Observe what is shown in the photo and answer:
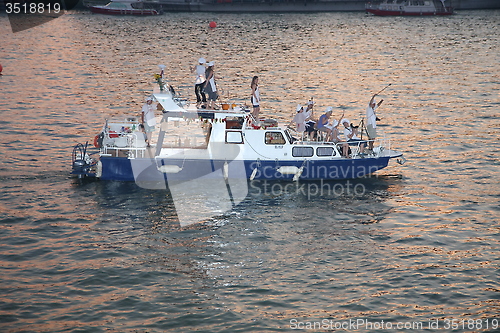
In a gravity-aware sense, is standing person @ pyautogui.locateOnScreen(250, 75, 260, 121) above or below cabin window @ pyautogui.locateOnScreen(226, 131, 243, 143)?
above

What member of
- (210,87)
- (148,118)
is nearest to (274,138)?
(210,87)

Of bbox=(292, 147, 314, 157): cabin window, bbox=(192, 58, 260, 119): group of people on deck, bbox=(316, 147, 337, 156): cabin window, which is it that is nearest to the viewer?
bbox=(292, 147, 314, 157): cabin window

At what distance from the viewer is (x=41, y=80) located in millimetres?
59375

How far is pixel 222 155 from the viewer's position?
31188mm

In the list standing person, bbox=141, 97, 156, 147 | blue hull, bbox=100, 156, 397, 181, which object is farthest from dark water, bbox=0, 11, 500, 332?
standing person, bbox=141, 97, 156, 147

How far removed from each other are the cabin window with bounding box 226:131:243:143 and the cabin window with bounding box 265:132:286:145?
147 cm

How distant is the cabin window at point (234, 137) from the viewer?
1229 inches

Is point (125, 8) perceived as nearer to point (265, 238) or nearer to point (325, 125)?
point (325, 125)

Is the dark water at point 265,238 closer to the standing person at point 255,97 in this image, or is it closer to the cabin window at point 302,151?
the cabin window at point 302,151

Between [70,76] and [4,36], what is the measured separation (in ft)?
118

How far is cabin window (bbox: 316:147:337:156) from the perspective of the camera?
31438 mm

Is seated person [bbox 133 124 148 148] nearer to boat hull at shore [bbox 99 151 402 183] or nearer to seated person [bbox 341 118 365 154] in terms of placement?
boat hull at shore [bbox 99 151 402 183]

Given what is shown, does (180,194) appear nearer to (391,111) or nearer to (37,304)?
(37,304)

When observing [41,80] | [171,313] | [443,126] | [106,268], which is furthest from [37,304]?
[41,80]
